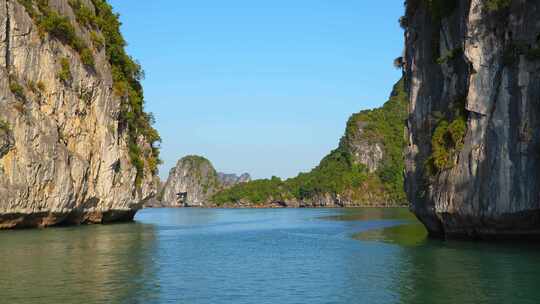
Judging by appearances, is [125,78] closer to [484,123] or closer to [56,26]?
[56,26]

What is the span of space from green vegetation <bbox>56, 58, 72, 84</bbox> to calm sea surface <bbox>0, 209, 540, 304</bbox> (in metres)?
16.1

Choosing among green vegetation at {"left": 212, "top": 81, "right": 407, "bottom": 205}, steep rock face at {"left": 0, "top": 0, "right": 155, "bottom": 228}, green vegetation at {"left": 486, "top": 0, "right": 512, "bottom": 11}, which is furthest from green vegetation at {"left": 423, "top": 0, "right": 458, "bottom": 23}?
green vegetation at {"left": 212, "top": 81, "right": 407, "bottom": 205}

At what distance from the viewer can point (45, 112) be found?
46531 millimetres

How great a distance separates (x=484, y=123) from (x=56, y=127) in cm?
3167

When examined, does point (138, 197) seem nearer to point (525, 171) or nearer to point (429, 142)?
point (429, 142)

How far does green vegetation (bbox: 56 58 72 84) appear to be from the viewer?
47688mm

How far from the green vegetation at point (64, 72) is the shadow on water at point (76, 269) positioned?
1420cm

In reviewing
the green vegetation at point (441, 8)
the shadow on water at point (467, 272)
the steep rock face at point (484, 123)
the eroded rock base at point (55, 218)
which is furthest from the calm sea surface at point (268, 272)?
the green vegetation at point (441, 8)

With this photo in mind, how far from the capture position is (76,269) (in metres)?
24.1

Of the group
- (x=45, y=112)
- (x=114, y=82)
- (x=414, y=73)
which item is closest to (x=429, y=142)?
(x=414, y=73)

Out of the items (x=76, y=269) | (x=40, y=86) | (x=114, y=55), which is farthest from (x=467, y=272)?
(x=114, y=55)

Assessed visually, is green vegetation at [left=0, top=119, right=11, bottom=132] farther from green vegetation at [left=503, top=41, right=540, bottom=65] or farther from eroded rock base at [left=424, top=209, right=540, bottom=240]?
green vegetation at [left=503, top=41, right=540, bottom=65]

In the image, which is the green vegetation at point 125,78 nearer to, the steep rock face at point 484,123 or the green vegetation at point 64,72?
the green vegetation at point 64,72

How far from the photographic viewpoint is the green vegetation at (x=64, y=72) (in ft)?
156
